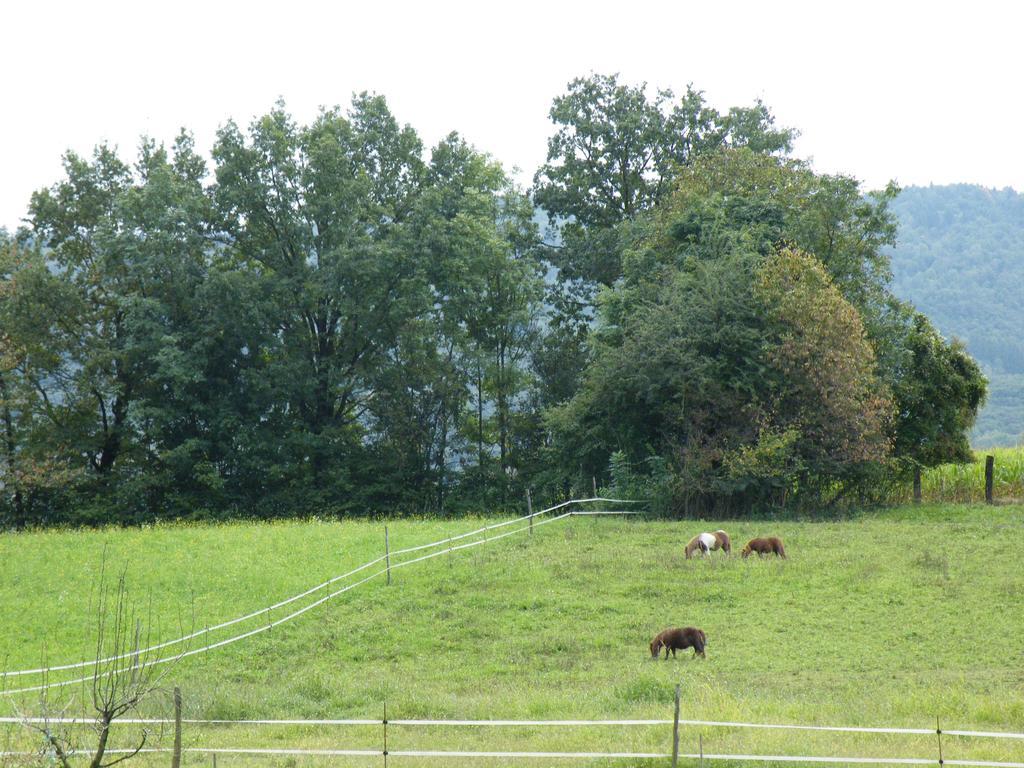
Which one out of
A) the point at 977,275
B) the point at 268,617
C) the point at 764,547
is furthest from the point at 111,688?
the point at 977,275

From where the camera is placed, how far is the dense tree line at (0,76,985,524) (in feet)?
109

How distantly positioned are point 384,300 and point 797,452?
66.2 feet

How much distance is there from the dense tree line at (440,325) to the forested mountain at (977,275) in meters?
53.7

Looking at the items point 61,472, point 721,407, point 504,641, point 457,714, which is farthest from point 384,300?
point 457,714

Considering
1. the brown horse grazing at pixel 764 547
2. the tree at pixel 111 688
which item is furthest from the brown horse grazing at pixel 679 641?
the tree at pixel 111 688

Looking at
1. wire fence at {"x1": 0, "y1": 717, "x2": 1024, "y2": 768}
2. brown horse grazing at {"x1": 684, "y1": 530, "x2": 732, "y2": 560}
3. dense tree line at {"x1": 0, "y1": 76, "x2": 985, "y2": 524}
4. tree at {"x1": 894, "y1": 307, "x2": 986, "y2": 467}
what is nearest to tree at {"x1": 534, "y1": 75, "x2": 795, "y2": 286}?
dense tree line at {"x1": 0, "y1": 76, "x2": 985, "y2": 524}

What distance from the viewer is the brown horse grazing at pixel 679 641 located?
17.3 meters

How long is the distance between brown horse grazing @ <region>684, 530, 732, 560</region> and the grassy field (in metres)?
0.49

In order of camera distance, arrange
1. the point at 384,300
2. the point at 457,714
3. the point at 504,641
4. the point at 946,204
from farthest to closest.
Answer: the point at 946,204, the point at 384,300, the point at 504,641, the point at 457,714

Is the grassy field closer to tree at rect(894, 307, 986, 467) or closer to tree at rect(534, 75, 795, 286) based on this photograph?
tree at rect(894, 307, 986, 467)

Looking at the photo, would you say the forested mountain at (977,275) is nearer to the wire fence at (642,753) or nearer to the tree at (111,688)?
the tree at (111,688)

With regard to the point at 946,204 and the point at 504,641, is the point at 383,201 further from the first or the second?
the point at 946,204

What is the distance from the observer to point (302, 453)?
4569cm

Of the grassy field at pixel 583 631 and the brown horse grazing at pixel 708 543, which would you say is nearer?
the grassy field at pixel 583 631
